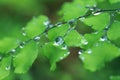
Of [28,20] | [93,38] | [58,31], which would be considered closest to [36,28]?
[58,31]

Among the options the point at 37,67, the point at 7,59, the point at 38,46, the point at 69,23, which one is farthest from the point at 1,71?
the point at 37,67

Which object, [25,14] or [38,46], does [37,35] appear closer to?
[38,46]

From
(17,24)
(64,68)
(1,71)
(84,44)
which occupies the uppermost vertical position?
(84,44)

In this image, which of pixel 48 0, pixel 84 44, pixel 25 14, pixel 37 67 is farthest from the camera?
pixel 48 0

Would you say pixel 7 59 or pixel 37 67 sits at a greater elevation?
pixel 7 59

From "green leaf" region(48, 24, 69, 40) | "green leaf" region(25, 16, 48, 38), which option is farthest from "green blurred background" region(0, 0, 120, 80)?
"green leaf" region(48, 24, 69, 40)

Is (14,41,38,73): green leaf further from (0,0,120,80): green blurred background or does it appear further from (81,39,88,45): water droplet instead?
(0,0,120,80): green blurred background

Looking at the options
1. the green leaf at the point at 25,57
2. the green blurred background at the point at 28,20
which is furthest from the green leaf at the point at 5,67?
the green blurred background at the point at 28,20
